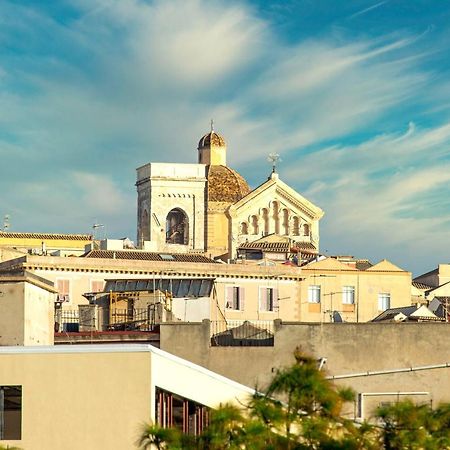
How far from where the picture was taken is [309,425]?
33.6m

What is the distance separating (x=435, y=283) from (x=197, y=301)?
44.5 metres

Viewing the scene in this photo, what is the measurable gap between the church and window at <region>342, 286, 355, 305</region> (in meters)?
18.8

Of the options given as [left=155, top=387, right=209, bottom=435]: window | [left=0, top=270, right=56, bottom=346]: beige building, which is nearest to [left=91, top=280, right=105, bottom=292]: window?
[left=0, top=270, right=56, bottom=346]: beige building

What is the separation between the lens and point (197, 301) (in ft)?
213

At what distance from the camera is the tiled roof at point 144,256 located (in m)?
84.7

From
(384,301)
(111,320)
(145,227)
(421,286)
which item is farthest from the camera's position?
(145,227)

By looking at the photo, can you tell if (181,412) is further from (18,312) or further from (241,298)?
(241,298)

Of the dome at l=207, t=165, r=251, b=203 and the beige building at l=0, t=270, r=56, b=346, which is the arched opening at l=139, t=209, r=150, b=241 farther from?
the beige building at l=0, t=270, r=56, b=346

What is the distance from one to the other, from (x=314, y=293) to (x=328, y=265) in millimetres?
3281

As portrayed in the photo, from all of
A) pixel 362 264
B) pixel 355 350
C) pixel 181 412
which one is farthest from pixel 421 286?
pixel 181 412

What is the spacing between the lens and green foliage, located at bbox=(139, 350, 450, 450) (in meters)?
33.6

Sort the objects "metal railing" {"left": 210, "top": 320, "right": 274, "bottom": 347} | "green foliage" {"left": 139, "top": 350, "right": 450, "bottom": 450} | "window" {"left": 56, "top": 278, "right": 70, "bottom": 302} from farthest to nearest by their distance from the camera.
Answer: "window" {"left": 56, "top": 278, "right": 70, "bottom": 302} → "metal railing" {"left": 210, "top": 320, "right": 274, "bottom": 347} → "green foliage" {"left": 139, "top": 350, "right": 450, "bottom": 450}

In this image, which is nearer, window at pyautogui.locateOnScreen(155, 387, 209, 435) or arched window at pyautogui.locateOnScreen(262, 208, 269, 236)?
window at pyautogui.locateOnScreen(155, 387, 209, 435)

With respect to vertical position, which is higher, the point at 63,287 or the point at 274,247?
the point at 274,247
